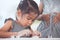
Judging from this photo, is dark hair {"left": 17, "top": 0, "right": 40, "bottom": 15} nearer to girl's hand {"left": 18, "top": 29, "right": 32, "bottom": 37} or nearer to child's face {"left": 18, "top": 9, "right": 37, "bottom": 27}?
child's face {"left": 18, "top": 9, "right": 37, "bottom": 27}

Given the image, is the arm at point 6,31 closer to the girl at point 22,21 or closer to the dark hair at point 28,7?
the girl at point 22,21

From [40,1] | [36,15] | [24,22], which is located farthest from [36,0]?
[24,22]

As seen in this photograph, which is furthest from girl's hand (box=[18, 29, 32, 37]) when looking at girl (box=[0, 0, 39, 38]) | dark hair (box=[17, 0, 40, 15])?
dark hair (box=[17, 0, 40, 15])

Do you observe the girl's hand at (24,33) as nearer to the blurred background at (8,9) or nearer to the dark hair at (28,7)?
the blurred background at (8,9)

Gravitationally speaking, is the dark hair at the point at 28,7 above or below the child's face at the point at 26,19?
above

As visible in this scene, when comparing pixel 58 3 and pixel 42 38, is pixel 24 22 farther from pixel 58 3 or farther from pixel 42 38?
pixel 58 3

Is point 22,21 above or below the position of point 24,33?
above

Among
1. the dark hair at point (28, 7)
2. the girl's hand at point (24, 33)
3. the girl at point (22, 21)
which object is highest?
the dark hair at point (28, 7)

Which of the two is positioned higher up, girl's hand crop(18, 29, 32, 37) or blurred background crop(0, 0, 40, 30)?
blurred background crop(0, 0, 40, 30)

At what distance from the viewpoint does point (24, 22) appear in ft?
3.82

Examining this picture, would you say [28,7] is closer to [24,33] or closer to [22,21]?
[22,21]

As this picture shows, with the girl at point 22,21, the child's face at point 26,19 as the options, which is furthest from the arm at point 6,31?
the child's face at point 26,19

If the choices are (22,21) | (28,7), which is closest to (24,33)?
(22,21)

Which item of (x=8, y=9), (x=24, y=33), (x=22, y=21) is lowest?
(x=24, y=33)
